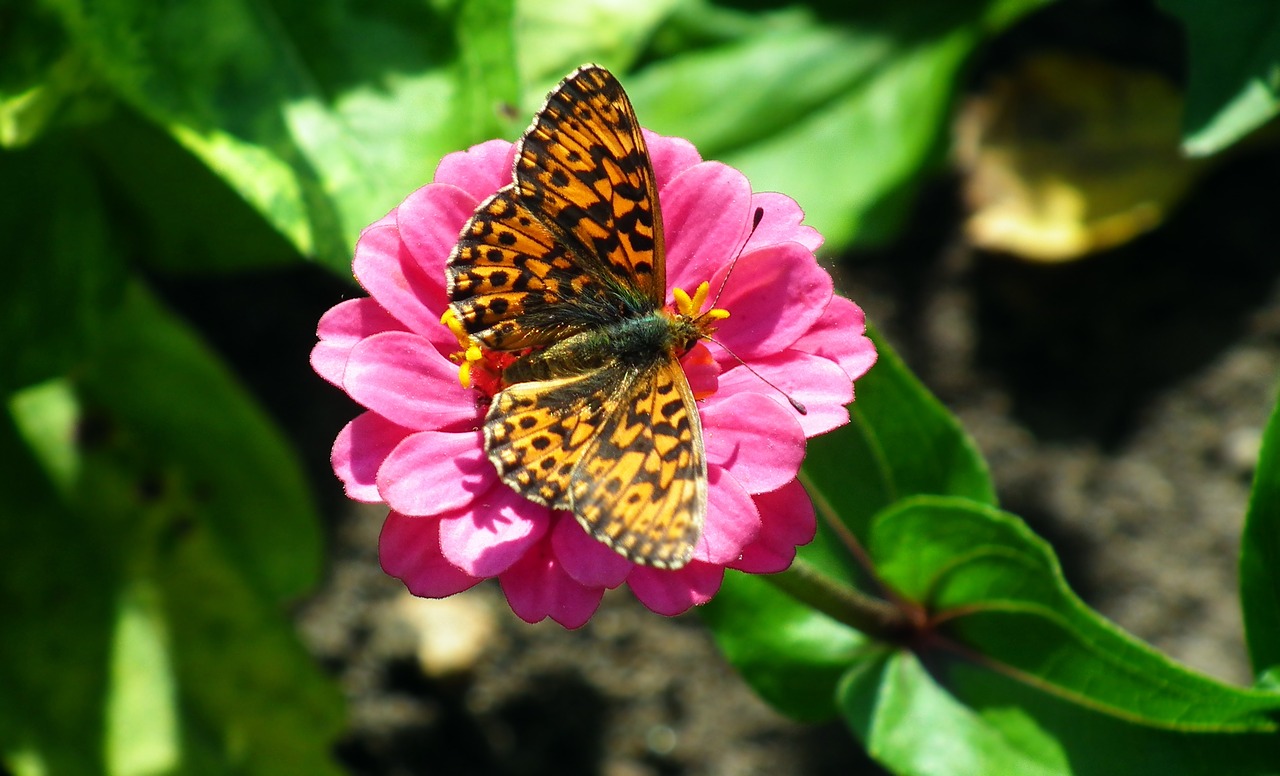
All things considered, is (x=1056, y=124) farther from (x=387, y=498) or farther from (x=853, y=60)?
(x=387, y=498)

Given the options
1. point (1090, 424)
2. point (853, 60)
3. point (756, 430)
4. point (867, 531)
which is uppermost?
point (756, 430)

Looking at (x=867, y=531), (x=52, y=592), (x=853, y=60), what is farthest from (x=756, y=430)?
(x=52, y=592)

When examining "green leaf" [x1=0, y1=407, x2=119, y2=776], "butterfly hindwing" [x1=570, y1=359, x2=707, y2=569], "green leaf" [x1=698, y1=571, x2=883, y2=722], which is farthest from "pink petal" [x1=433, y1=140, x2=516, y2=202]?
"green leaf" [x1=0, y1=407, x2=119, y2=776]

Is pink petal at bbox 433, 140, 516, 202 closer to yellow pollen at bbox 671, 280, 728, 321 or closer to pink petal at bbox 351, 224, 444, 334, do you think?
pink petal at bbox 351, 224, 444, 334

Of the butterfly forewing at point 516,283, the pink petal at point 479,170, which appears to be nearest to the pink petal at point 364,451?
the butterfly forewing at point 516,283

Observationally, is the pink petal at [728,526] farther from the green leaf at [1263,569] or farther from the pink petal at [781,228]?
the green leaf at [1263,569]

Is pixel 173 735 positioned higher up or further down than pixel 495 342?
further down

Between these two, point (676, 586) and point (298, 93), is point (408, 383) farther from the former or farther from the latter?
point (298, 93)

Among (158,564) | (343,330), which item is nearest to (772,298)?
(343,330)
